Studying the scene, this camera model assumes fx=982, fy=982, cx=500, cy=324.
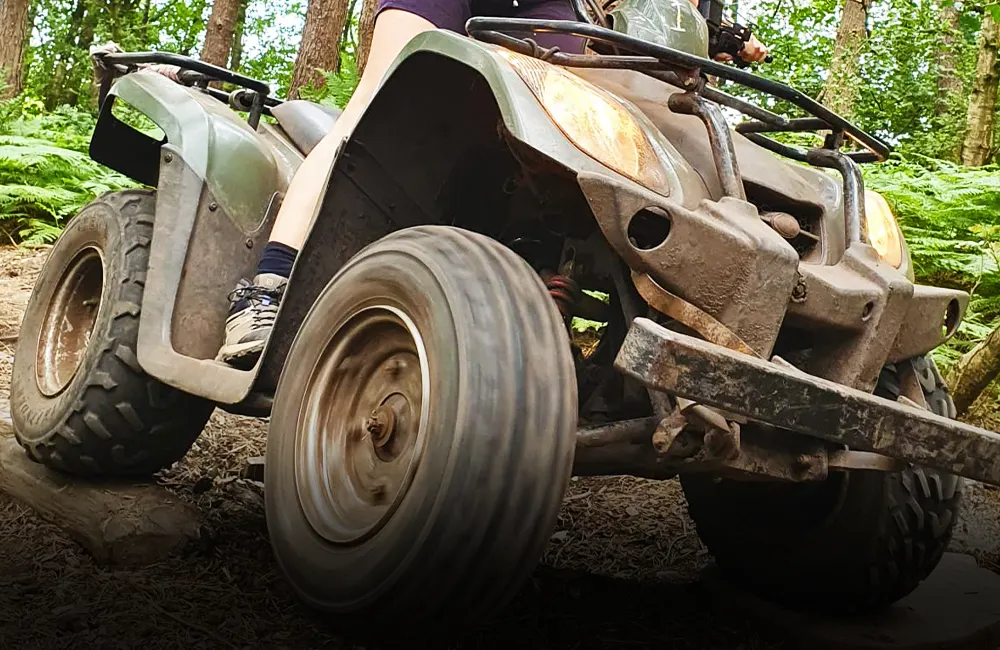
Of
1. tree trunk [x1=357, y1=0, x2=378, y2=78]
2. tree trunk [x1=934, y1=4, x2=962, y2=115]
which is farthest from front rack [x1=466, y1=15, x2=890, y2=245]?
tree trunk [x1=934, y1=4, x2=962, y2=115]

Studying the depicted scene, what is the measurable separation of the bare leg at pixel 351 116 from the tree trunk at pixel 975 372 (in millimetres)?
3074

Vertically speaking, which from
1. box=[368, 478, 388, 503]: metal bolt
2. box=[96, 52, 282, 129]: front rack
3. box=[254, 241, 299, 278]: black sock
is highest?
box=[96, 52, 282, 129]: front rack

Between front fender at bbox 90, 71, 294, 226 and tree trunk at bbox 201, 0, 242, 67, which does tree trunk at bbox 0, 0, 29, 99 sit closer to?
tree trunk at bbox 201, 0, 242, 67

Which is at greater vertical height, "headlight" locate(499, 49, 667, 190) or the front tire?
"headlight" locate(499, 49, 667, 190)

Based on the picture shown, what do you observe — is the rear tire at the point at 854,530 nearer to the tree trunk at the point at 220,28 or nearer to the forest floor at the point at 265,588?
the forest floor at the point at 265,588

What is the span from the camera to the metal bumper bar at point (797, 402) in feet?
5.48

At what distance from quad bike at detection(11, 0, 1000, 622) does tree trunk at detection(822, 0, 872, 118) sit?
716 cm

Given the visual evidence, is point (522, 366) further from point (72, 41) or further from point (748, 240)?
point (72, 41)

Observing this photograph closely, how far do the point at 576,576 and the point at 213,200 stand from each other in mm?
1665

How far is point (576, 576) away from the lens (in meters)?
3.09

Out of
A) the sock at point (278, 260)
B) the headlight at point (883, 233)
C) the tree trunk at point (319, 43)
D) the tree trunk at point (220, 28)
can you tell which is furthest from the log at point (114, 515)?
the tree trunk at point (220, 28)

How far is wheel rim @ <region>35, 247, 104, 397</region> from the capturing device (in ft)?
11.9

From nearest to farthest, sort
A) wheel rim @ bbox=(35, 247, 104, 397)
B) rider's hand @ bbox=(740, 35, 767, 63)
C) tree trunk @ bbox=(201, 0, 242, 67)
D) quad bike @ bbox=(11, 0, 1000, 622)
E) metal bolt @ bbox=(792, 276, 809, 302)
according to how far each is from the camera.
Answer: quad bike @ bbox=(11, 0, 1000, 622) → metal bolt @ bbox=(792, 276, 809, 302) → rider's hand @ bbox=(740, 35, 767, 63) → wheel rim @ bbox=(35, 247, 104, 397) → tree trunk @ bbox=(201, 0, 242, 67)

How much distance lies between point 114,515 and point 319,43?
6.92 meters
